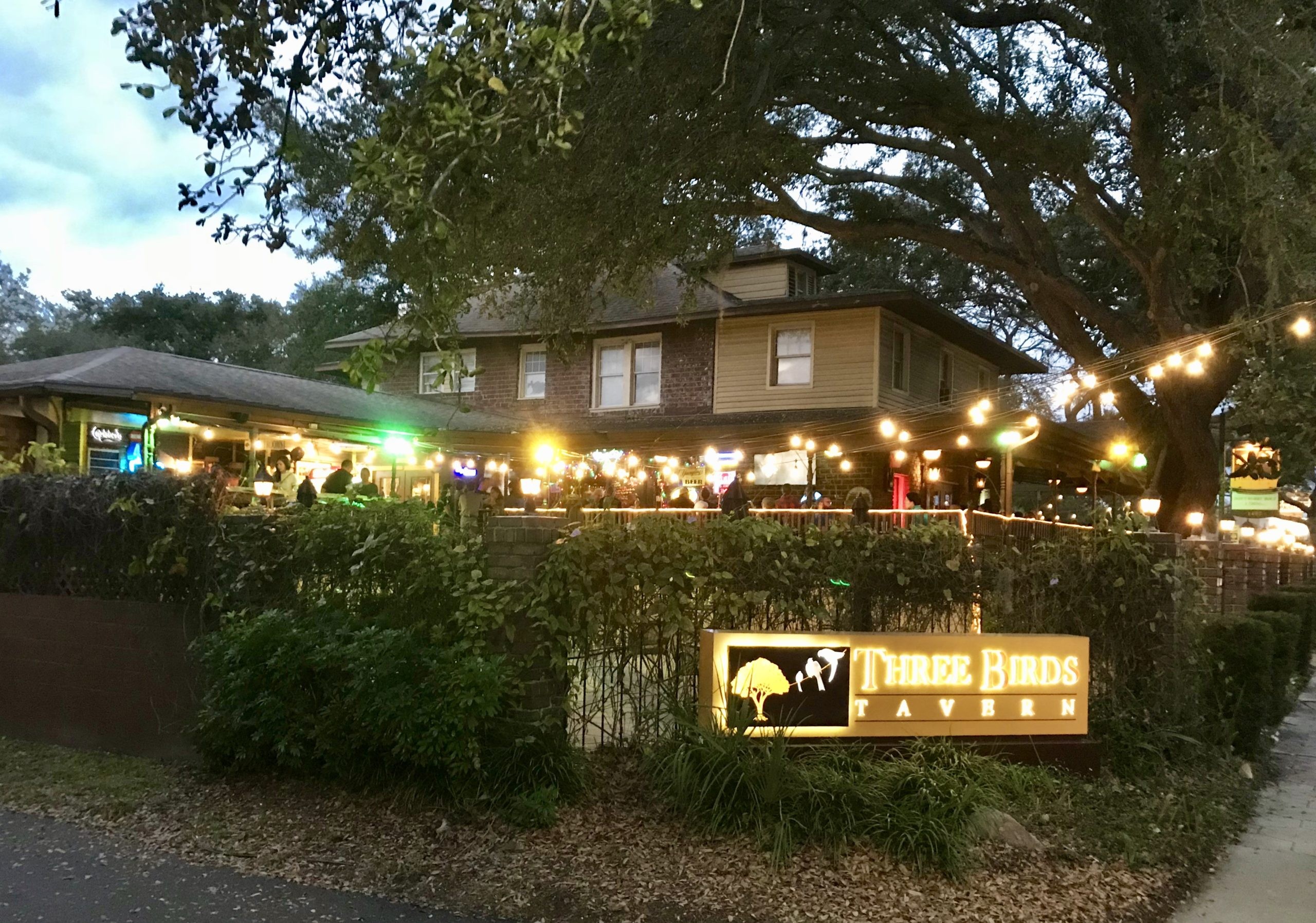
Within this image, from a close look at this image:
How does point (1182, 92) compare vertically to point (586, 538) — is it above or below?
above

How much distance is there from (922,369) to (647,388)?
240 inches

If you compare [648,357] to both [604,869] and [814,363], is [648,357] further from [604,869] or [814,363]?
[604,869]

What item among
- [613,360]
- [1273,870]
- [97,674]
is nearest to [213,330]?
[613,360]

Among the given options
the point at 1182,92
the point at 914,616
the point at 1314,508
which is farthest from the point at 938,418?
the point at 1314,508

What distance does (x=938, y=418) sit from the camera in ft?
66.1

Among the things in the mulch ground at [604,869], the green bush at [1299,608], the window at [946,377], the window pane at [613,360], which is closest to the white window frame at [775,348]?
the window pane at [613,360]

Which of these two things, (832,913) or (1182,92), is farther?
(1182,92)

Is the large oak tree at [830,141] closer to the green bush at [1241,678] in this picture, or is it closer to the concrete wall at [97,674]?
the concrete wall at [97,674]

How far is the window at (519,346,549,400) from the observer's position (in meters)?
25.5

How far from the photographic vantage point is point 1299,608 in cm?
1242

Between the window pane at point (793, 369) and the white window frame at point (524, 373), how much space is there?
5.88 m

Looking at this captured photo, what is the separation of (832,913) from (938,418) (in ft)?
53.3

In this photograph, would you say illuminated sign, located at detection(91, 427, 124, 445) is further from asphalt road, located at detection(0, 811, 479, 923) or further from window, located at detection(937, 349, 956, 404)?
window, located at detection(937, 349, 956, 404)

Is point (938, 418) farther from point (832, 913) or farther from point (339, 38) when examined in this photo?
point (832, 913)
